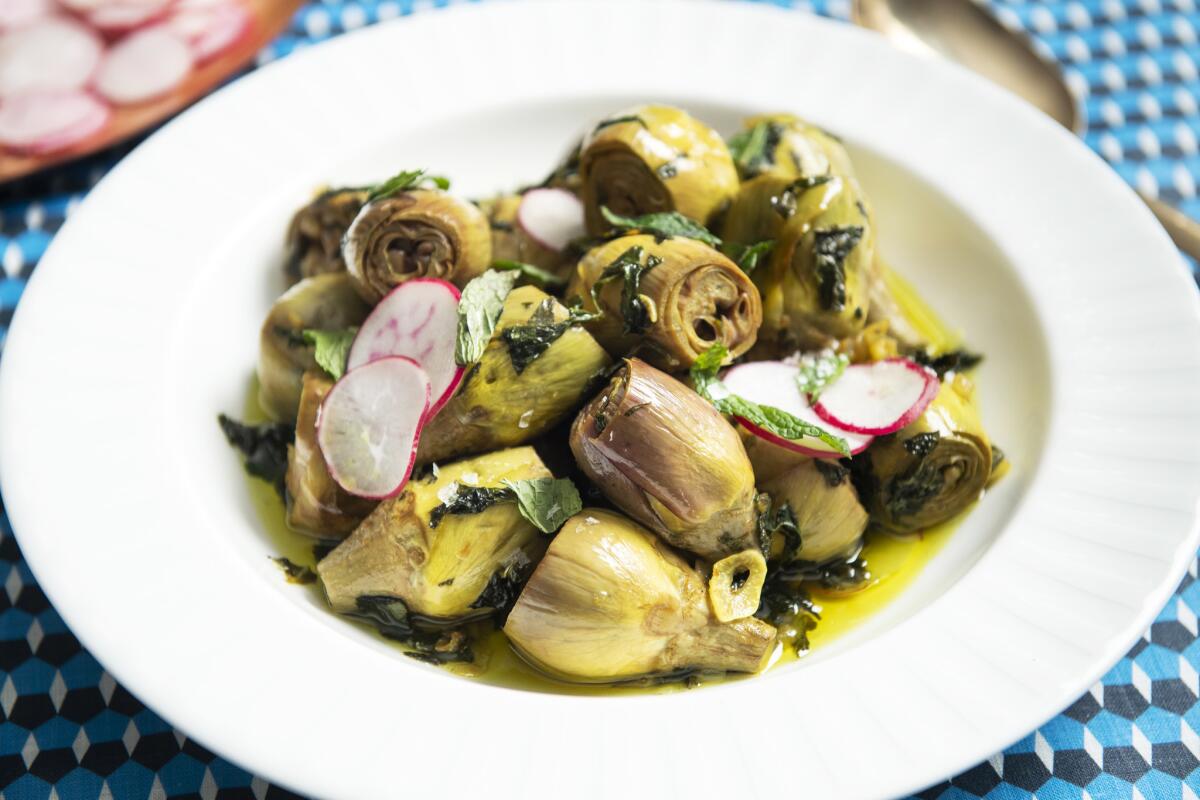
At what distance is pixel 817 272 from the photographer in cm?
270

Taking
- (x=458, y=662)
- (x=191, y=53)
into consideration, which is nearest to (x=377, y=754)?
(x=458, y=662)

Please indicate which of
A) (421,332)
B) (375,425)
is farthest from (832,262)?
(375,425)

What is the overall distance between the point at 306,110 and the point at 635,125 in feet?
3.75

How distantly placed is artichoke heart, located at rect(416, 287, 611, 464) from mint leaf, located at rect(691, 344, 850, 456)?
230 mm

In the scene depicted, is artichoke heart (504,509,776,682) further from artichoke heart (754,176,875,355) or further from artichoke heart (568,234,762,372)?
artichoke heart (754,176,875,355)

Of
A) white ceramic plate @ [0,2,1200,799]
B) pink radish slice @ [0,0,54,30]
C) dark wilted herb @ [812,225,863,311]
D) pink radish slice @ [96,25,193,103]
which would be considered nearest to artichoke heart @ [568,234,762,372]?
dark wilted herb @ [812,225,863,311]

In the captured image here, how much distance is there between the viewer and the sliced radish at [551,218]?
2.93 metres

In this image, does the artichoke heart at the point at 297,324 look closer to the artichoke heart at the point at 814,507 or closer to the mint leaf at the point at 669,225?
the mint leaf at the point at 669,225

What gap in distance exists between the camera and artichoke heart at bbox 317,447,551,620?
7.66 feet

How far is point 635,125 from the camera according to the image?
9.28 ft

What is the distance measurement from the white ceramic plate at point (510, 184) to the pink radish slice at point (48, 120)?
0.66 metres

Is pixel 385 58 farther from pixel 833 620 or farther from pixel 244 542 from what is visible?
pixel 833 620

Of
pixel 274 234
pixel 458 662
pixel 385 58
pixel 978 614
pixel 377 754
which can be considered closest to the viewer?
pixel 377 754

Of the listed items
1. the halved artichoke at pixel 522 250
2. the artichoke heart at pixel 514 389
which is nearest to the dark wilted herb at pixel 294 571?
the artichoke heart at pixel 514 389
